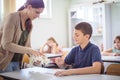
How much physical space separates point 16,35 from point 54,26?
4156 mm

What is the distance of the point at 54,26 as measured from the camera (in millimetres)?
6168

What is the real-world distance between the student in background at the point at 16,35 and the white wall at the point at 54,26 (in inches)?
136

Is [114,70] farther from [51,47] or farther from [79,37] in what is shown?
[51,47]

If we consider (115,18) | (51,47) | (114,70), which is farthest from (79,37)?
(115,18)

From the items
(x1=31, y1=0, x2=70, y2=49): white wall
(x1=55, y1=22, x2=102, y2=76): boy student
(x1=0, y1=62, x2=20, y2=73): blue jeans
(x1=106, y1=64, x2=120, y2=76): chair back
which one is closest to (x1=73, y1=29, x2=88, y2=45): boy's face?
(x1=55, y1=22, x2=102, y2=76): boy student

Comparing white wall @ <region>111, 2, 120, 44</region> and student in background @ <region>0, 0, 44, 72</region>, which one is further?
white wall @ <region>111, 2, 120, 44</region>

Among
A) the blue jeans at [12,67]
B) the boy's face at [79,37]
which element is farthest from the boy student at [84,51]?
the blue jeans at [12,67]

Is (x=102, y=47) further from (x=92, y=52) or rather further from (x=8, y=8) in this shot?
(x=92, y=52)

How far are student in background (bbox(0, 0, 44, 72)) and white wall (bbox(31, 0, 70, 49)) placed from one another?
345 centimetres

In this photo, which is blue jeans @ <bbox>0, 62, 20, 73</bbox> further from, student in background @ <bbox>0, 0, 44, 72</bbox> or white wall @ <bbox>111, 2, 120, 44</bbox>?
white wall @ <bbox>111, 2, 120, 44</bbox>

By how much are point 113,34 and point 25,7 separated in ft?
12.7

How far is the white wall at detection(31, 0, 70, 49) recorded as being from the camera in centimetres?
573

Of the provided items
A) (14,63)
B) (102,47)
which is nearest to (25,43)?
(14,63)

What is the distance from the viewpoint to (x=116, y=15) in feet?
18.1
